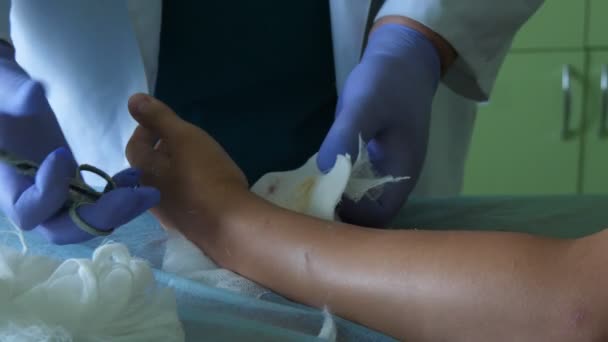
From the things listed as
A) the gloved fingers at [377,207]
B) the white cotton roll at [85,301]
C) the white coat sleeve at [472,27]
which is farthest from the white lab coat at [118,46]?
the white cotton roll at [85,301]

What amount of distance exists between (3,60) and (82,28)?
188 millimetres

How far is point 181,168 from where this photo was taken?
2.36 ft

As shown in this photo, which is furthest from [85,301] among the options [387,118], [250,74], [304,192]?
[250,74]

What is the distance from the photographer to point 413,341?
518 mm

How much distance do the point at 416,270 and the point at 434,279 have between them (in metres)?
0.02

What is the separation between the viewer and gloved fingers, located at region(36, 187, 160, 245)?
1.81 feet

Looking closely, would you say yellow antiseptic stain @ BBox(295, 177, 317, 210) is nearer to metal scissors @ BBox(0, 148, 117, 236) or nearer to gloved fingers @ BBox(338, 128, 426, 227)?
gloved fingers @ BBox(338, 128, 426, 227)

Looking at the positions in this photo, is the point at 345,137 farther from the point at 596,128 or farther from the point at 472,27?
the point at 596,128

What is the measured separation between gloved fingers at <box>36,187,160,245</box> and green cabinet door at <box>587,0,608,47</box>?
5.17 ft

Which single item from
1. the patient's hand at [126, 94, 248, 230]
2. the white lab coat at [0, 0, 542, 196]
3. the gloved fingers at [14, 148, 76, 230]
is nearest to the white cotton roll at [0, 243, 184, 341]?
the gloved fingers at [14, 148, 76, 230]

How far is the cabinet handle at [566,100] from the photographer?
189 cm

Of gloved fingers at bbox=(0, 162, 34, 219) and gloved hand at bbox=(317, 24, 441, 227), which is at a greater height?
gloved fingers at bbox=(0, 162, 34, 219)

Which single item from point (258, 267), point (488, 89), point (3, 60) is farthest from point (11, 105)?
point (488, 89)

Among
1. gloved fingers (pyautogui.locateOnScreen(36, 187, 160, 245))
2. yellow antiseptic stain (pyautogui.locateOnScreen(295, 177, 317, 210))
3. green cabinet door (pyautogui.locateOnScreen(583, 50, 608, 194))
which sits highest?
gloved fingers (pyautogui.locateOnScreen(36, 187, 160, 245))
